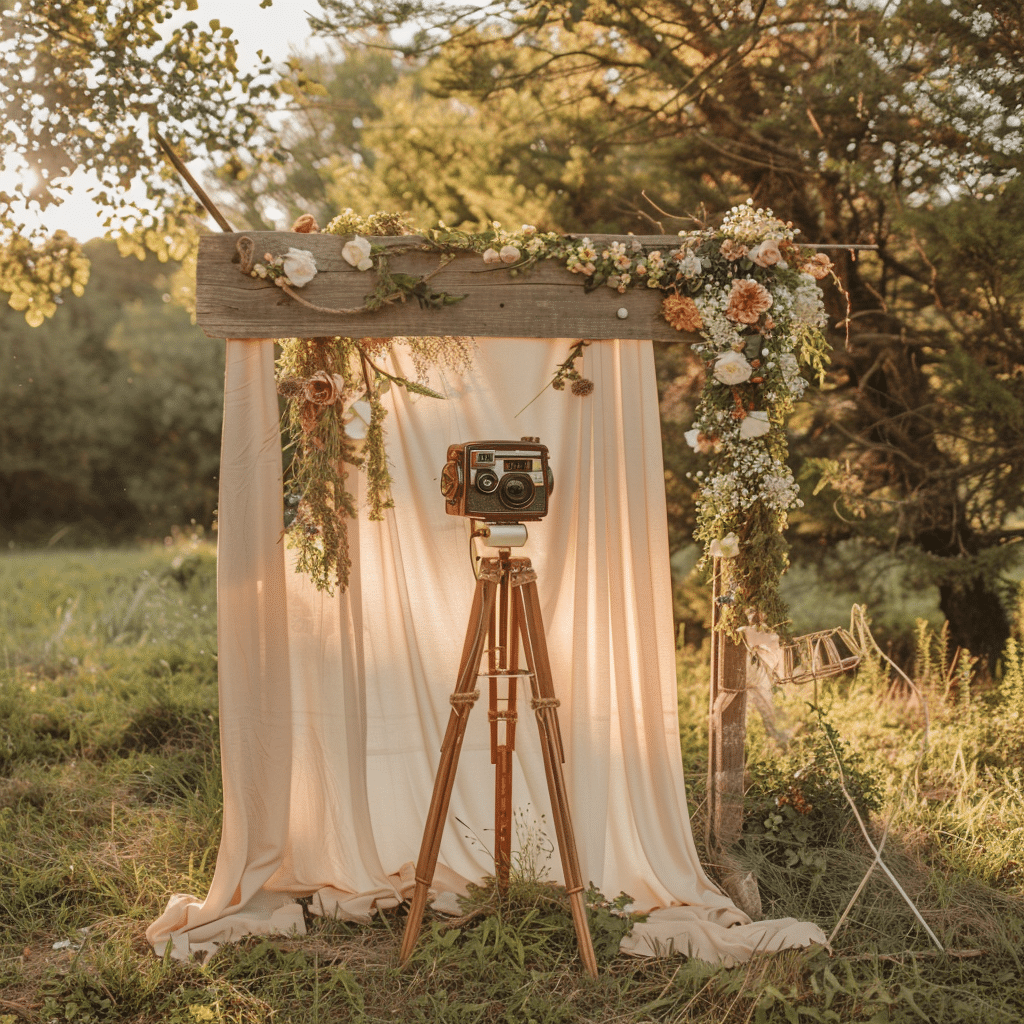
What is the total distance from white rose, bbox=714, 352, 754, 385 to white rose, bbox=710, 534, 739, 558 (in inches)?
20.0

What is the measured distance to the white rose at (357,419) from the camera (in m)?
2.66

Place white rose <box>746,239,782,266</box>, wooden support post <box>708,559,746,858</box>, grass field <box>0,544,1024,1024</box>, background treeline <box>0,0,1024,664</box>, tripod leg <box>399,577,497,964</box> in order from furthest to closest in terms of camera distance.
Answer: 1. background treeline <box>0,0,1024,664</box>
2. wooden support post <box>708,559,746,858</box>
3. white rose <box>746,239,782,266</box>
4. tripod leg <box>399,577,497,964</box>
5. grass field <box>0,544,1024,1024</box>

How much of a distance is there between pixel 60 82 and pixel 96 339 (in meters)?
12.8

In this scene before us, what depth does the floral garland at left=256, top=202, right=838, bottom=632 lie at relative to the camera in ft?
8.71

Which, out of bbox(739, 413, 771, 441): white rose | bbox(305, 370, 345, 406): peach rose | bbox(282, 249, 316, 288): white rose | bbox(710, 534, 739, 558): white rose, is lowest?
bbox(710, 534, 739, 558): white rose

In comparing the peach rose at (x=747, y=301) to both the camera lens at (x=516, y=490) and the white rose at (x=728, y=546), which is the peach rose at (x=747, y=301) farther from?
the camera lens at (x=516, y=490)

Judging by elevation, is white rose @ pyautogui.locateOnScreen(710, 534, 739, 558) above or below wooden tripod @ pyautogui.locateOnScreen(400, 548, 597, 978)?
above

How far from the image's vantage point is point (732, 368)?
2.68 metres

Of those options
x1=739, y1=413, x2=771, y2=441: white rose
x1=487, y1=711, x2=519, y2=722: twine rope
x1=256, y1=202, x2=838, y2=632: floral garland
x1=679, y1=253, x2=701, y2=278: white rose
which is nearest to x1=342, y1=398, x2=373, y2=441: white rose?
x1=256, y1=202, x2=838, y2=632: floral garland

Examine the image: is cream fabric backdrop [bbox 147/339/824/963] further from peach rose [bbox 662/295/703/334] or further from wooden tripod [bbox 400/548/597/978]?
wooden tripod [bbox 400/548/597/978]

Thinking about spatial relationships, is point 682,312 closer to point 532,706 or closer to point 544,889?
point 532,706

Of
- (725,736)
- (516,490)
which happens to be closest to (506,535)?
(516,490)

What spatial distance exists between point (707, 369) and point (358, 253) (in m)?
1.20

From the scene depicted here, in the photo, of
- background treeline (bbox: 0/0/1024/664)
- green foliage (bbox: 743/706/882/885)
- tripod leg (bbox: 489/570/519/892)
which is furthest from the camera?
background treeline (bbox: 0/0/1024/664)
